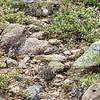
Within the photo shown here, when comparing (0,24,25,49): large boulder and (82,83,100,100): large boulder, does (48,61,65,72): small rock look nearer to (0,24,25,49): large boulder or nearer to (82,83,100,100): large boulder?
(0,24,25,49): large boulder

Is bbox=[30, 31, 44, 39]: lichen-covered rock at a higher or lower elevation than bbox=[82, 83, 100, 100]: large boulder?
lower

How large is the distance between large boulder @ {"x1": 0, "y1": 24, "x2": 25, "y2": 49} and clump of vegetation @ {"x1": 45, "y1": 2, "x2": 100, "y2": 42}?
0.78 metres

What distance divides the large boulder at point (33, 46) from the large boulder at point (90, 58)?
4.27ft

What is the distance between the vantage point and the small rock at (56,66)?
9.13m

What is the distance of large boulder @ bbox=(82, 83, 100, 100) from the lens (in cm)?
721

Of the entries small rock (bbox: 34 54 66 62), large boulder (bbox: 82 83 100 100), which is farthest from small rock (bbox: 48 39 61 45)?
large boulder (bbox: 82 83 100 100)

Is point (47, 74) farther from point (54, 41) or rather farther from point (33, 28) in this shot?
point (33, 28)

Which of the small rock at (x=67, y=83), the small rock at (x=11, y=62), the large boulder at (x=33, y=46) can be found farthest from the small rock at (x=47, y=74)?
the large boulder at (x=33, y=46)

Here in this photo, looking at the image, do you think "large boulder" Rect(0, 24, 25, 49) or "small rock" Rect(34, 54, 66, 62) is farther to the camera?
"large boulder" Rect(0, 24, 25, 49)

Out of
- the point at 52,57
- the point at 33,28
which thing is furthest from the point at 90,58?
the point at 33,28

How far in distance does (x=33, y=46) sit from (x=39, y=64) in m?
0.80

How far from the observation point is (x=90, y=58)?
29.3 ft

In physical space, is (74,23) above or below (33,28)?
above

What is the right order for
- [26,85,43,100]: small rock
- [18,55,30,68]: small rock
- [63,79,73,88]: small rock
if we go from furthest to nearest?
[18,55,30,68]: small rock
[63,79,73,88]: small rock
[26,85,43,100]: small rock
